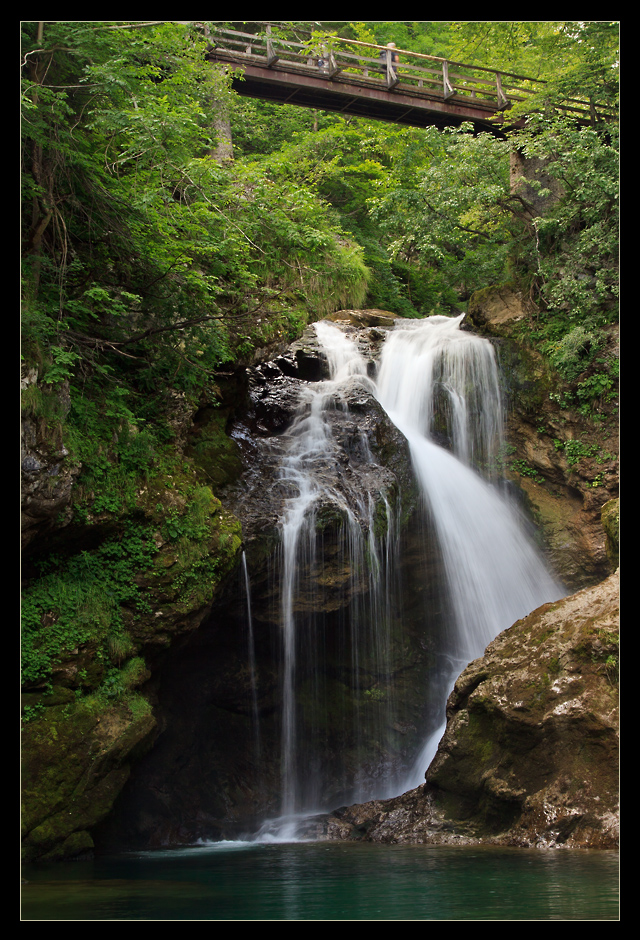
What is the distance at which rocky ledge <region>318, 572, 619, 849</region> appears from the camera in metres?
6.57

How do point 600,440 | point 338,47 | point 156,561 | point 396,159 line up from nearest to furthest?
point 156,561
point 600,440
point 338,47
point 396,159

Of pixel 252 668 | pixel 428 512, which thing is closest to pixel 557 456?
pixel 428 512

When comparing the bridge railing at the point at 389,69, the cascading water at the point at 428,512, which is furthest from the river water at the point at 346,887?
the bridge railing at the point at 389,69

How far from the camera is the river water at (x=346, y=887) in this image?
4.62 metres

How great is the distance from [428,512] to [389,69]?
417 inches

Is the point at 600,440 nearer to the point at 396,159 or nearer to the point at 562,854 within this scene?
the point at 562,854

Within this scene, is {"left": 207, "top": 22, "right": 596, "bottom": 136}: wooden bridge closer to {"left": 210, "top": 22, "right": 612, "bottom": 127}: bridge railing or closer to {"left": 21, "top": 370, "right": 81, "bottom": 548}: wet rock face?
{"left": 210, "top": 22, "right": 612, "bottom": 127}: bridge railing

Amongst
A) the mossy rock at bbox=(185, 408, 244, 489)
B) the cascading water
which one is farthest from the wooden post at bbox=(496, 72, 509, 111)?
the mossy rock at bbox=(185, 408, 244, 489)

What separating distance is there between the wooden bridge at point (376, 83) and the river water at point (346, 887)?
14.0 meters

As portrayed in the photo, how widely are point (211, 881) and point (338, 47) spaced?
626 inches


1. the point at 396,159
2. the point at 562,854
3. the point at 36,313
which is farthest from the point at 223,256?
the point at 396,159

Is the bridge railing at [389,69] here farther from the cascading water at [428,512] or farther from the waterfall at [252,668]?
the waterfall at [252,668]

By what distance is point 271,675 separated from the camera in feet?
33.4

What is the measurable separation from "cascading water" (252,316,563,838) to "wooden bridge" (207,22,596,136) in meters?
5.28
